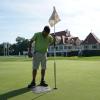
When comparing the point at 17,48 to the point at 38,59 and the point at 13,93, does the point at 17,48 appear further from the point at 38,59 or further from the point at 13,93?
the point at 13,93

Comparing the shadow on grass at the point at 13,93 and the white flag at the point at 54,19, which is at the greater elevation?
the white flag at the point at 54,19

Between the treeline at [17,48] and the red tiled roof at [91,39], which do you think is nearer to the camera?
the red tiled roof at [91,39]

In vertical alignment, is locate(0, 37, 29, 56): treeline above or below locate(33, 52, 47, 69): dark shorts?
above

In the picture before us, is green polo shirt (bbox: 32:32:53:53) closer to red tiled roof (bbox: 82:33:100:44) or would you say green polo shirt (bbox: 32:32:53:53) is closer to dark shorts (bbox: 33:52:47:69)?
dark shorts (bbox: 33:52:47:69)

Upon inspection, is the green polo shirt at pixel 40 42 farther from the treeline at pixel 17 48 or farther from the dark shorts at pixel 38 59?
the treeline at pixel 17 48

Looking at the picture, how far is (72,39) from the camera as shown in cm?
10900

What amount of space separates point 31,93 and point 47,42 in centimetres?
207

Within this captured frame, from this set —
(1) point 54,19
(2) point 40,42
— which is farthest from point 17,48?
(2) point 40,42

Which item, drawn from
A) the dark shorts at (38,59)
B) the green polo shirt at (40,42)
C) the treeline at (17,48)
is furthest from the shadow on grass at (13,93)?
the treeline at (17,48)

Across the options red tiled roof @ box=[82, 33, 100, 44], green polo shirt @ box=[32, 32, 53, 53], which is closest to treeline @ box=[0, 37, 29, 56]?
red tiled roof @ box=[82, 33, 100, 44]

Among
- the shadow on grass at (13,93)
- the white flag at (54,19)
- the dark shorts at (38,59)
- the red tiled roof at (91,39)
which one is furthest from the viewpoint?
the red tiled roof at (91,39)

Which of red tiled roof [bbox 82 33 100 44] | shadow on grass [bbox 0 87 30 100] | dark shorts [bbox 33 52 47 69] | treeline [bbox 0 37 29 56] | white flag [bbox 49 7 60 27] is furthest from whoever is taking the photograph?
treeline [bbox 0 37 29 56]

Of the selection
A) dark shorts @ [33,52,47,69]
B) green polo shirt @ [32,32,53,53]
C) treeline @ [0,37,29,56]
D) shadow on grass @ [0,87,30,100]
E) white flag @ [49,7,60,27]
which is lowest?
shadow on grass @ [0,87,30,100]

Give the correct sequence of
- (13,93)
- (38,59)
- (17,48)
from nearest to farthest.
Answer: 1. (13,93)
2. (38,59)
3. (17,48)
